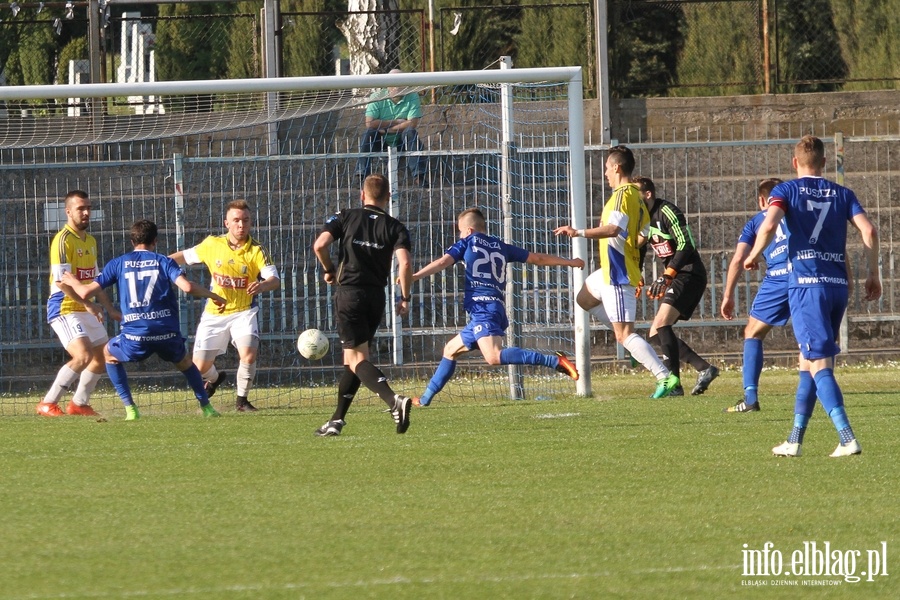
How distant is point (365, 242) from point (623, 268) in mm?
2970

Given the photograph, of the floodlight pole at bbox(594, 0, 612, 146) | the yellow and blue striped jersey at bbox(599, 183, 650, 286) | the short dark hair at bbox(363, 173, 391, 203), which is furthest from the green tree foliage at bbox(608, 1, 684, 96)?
the short dark hair at bbox(363, 173, 391, 203)

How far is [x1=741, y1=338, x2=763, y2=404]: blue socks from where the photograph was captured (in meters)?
10.3

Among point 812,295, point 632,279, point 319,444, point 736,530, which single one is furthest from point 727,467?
point 632,279

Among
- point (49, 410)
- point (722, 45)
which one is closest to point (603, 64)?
point (49, 410)

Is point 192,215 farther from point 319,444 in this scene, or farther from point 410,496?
point 410,496

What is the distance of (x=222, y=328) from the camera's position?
11.7m

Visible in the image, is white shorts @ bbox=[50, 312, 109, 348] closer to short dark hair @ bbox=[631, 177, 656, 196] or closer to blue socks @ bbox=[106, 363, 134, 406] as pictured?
blue socks @ bbox=[106, 363, 134, 406]

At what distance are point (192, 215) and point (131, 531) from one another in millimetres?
9081

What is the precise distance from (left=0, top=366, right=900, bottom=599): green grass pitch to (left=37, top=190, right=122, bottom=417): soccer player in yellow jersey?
1.26m

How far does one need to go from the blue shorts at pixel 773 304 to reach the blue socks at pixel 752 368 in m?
0.21

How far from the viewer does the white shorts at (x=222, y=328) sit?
11695 millimetres

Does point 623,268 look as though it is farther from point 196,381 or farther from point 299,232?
point 299,232

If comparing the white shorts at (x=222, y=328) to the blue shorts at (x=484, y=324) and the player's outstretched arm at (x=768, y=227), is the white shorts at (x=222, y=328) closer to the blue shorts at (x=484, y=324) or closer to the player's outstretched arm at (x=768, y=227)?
the blue shorts at (x=484, y=324)

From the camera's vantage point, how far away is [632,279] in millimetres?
11359
